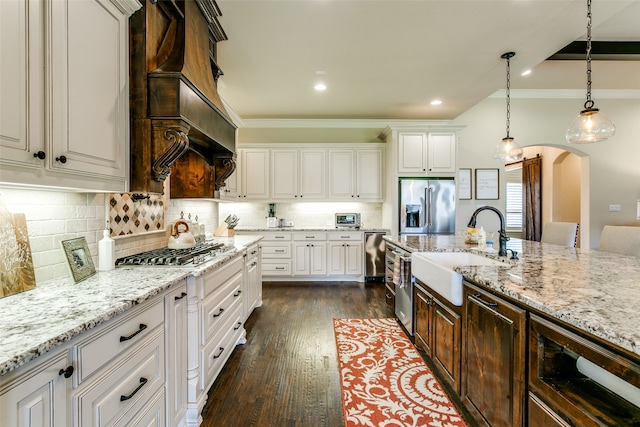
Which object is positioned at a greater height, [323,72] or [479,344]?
[323,72]

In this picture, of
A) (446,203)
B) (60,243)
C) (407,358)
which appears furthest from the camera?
(446,203)

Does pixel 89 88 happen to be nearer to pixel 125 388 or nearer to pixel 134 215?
pixel 134 215

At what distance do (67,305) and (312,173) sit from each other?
14.0 ft

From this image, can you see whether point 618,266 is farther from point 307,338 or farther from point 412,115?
point 412,115

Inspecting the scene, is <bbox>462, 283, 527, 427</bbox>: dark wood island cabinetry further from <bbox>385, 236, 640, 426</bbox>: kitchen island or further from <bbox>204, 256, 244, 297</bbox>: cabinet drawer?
<bbox>204, 256, 244, 297</bbox>: cabinet drawer

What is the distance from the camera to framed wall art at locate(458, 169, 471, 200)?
17.0ft

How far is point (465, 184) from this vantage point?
17.0 ft

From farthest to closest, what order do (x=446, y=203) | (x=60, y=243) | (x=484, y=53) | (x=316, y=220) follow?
(x=316, y=220), (x=446, y=203), (x=484, y=53), (x=60, y=243)

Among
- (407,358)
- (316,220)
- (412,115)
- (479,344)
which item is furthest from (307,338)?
(412,115)

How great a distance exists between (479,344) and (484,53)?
2.97 meters

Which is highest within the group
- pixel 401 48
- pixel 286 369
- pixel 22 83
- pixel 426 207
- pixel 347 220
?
pixel 401 48

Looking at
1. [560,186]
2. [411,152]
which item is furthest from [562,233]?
[560,186]

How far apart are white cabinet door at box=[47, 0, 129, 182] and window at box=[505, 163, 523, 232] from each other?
327 inches

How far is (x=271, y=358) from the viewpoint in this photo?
2.46 m
